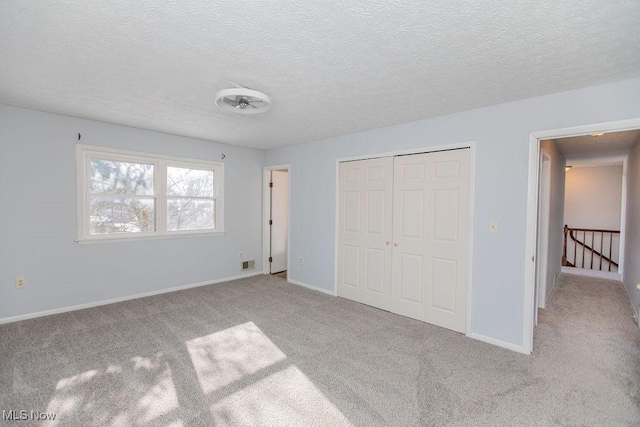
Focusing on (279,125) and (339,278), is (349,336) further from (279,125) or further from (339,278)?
(279,125)

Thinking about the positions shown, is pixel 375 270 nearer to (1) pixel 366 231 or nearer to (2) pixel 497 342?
(1) pixel 366 231

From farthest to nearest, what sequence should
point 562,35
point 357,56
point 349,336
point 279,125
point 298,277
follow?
point 298,277
point 279,125
point 349,336
point 357,56
point 562,35

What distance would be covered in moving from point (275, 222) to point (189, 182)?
1770 millimetres

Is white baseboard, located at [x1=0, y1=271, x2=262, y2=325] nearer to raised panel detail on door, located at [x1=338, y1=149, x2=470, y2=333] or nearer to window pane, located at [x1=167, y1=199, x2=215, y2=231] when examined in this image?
window pane, located at [x1=167, y1=199, x2=215, y2=231]

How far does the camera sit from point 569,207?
24.2 feet

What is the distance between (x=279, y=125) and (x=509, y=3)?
2.77 metres

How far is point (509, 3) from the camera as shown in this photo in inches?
59.6

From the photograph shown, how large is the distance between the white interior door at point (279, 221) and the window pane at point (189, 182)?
4.06 feet

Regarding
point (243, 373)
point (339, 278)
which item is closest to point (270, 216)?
point (339, 278)

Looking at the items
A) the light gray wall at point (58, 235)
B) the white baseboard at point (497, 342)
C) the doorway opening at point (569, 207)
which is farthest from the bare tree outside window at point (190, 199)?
the doorway opening at point (569, 207)

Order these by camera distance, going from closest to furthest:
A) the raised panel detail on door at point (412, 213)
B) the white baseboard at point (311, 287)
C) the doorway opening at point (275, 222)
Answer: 1. the raised panel detail on door at point (412, 213)
2. the white baseboard at point (311, 287)
3. the doorway opening at point (275, 222)

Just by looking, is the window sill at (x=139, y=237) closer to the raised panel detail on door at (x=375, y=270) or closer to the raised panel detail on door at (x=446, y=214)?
the raised panel detail on door at (x=375, y=270)

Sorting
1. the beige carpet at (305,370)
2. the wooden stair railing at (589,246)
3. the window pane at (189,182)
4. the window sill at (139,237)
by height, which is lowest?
the beige carpet at (305,370)

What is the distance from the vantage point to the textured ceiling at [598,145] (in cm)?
387
